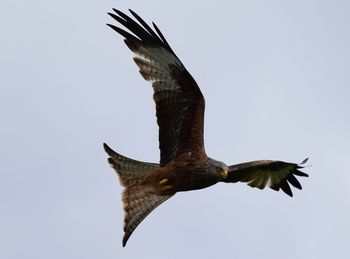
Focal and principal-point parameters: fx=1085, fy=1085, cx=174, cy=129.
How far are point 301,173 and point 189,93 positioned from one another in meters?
2.96

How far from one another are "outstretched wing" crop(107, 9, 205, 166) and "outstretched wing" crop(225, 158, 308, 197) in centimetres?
134

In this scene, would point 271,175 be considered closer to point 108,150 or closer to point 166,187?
point 166,187

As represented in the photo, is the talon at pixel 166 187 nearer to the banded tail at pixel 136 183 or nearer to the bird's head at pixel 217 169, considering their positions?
the banded tail at pixel 136 183

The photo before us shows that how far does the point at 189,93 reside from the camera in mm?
16625

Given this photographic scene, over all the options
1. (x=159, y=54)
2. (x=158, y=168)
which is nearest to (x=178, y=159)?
(x=158, y=168)

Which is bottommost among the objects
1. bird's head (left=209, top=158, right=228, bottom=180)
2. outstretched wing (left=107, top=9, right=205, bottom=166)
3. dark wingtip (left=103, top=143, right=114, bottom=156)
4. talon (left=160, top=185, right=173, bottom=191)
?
talon (left=160, top=185, right=173, bottom=191)

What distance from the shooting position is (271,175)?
18.5 metres

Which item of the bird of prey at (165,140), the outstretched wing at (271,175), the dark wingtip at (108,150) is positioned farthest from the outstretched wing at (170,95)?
the outstretched wing at (271,175)

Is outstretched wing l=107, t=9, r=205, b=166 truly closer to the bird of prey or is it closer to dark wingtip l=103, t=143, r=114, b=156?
the bird of prey

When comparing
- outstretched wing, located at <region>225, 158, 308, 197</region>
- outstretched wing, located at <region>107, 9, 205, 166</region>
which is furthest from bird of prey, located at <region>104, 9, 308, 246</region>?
outstretched wing, located at <region>225, 158, 308, 197</region>

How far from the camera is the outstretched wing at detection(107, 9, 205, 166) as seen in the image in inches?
654

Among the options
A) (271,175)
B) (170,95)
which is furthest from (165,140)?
(271,175)

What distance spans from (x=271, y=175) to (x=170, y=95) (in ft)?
9.13

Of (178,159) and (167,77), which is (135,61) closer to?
(167,77)
